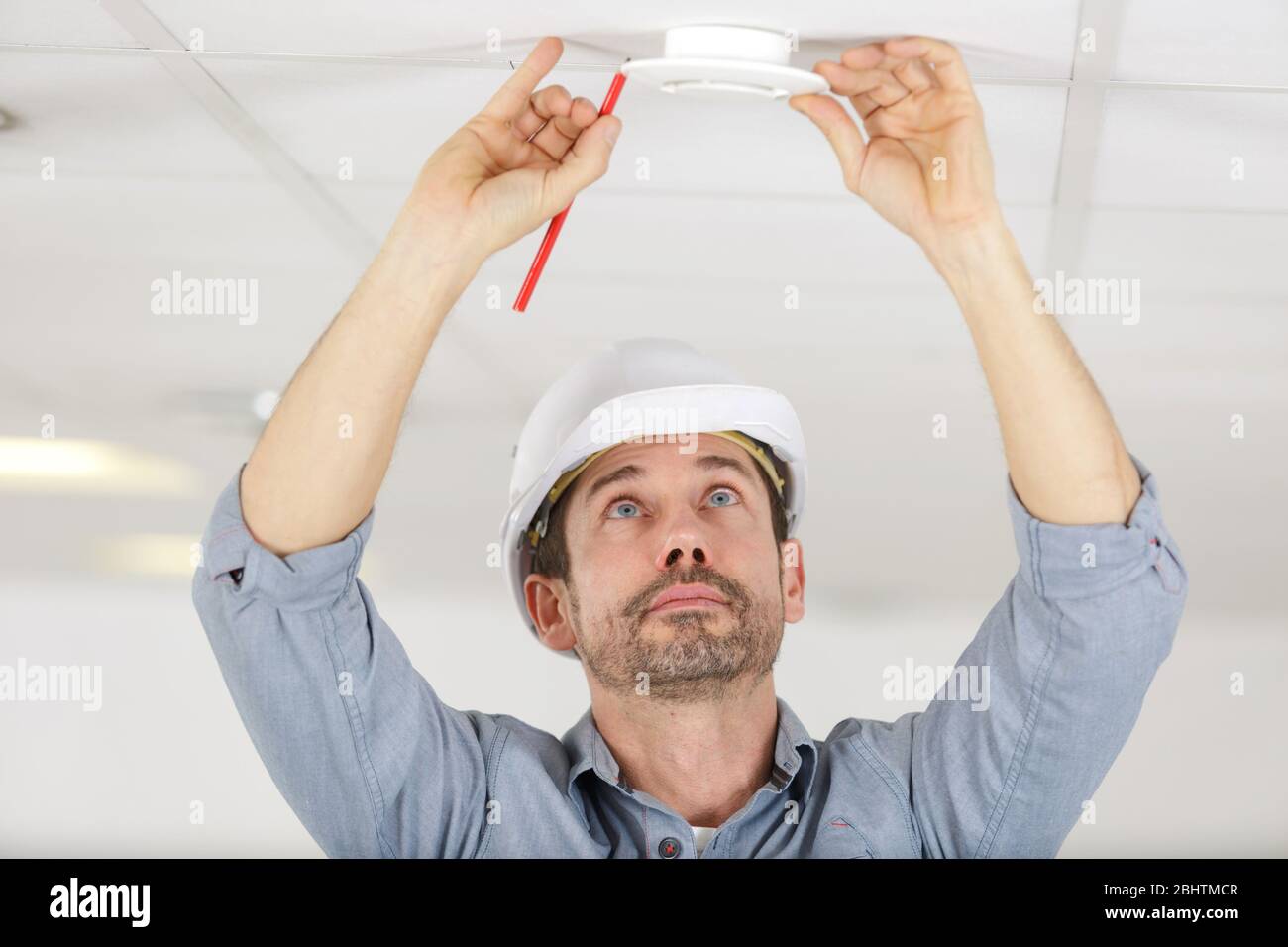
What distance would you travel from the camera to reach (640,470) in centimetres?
144

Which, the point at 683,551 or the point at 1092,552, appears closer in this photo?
the point at 1092,552

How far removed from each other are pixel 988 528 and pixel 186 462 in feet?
8.15

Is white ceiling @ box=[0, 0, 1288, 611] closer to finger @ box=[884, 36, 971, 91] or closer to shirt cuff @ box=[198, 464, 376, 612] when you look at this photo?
finger @ box=[884, 36, 971, 91]

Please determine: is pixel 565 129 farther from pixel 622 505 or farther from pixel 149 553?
pixel 149 553

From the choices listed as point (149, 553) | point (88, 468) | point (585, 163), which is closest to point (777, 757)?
point (585, 163)

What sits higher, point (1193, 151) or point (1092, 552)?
point (1193, 151)

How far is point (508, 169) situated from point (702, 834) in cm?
71

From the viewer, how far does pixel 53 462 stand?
3.88m

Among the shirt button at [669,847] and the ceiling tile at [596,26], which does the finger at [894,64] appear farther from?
the shirt button at [669,847]

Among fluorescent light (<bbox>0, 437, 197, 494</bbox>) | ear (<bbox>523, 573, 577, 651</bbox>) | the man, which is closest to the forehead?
the man

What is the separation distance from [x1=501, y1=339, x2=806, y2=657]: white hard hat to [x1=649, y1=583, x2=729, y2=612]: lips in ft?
0.58

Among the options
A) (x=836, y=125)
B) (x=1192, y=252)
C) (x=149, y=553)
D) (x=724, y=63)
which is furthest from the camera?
(x=149, y=553)

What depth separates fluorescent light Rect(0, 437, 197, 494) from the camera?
3721mm
